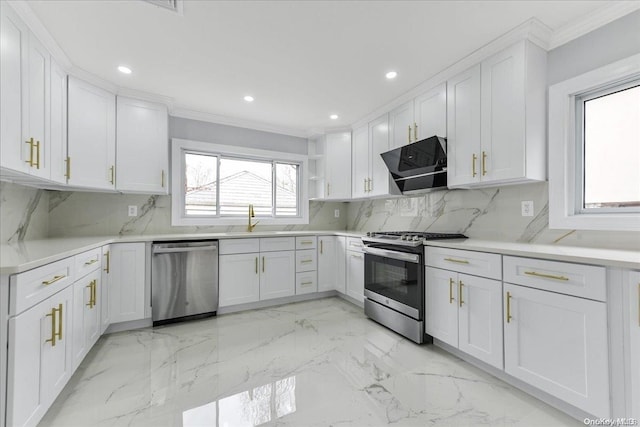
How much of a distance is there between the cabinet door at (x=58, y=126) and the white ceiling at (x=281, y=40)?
0.65 feet

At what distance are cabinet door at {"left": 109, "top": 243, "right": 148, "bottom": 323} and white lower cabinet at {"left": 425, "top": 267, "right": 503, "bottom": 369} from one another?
2.69 meters

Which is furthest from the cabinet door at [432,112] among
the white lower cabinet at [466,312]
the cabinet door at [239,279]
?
the cabinet door at [239,279]

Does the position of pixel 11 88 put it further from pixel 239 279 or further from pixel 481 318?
pixel 481 318

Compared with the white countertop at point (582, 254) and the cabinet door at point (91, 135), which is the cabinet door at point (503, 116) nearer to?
the white countertop at point (582, 254)

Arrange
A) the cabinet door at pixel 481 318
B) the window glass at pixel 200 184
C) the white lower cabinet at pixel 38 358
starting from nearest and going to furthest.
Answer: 1. the white lower cabinet at pixel 38 358
2. the cabinet door at pixel 481 318
3. the window glass at pixel 200 184

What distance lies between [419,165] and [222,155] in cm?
250

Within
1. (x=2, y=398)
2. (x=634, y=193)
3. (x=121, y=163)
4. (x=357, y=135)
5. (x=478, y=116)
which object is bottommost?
(x=2, y=398)

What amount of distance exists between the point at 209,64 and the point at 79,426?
2.55 meters

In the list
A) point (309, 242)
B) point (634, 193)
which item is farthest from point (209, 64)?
point (634, 193)

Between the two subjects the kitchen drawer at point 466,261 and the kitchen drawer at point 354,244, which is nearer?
the kitchen drawer at point 466,261

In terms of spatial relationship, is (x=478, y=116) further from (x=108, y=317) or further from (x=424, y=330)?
(x=108, y=317)

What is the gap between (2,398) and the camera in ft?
3.71

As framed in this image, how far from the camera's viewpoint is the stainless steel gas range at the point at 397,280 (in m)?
2.32

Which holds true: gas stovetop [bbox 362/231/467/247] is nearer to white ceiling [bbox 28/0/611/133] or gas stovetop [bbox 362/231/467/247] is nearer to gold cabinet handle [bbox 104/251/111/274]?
white ceiling [bbox 28/0/611/133]
